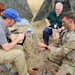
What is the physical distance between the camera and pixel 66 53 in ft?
13.1

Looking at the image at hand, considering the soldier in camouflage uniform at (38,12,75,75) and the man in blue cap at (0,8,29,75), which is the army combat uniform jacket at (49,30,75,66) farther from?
the man in blue cap at (0,8,29,75)

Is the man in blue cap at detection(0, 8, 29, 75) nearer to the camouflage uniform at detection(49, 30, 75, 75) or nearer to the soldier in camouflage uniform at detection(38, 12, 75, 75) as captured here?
the soldier in camouflage uniform at detection(38, 12, 75, 75)

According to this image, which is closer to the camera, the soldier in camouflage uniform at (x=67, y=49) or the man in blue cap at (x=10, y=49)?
the soldier in camouflage uniform at (x=67, y=49)

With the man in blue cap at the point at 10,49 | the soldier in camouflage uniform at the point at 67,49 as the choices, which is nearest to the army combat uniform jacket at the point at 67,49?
the soldier in camouflage uniform at the point at 67,49

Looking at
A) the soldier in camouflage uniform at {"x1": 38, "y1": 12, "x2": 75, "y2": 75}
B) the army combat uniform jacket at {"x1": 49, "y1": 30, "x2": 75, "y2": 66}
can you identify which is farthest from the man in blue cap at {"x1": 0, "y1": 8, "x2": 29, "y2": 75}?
the army combat uniform jacket at {"x1": 49, "y1": 30, "x2": 75, "y2": 66}

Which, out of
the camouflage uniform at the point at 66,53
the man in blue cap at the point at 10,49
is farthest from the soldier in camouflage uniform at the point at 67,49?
the man in blue cap at the point at 10,49

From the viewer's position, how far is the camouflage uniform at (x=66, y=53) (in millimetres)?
3929

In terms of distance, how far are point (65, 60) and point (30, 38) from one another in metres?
1.24

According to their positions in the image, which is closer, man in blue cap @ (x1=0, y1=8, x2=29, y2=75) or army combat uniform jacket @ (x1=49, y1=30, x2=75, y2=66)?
army combat uniform jacket @ (x1=49, y1=30, x2=75, y2=66)

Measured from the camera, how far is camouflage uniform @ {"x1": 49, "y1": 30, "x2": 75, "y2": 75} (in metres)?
3.93

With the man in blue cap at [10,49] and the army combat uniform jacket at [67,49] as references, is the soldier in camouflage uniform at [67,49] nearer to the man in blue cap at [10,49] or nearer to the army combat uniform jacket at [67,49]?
the army combat uniform jacket at [67,49]

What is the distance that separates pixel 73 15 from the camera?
13.0 ft

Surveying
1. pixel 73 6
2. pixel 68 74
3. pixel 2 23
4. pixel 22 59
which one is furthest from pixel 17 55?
pixel 73 6

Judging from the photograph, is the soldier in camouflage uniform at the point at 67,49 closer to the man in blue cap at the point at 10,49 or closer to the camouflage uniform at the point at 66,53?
the camouflage uniform at the point at 66,53
